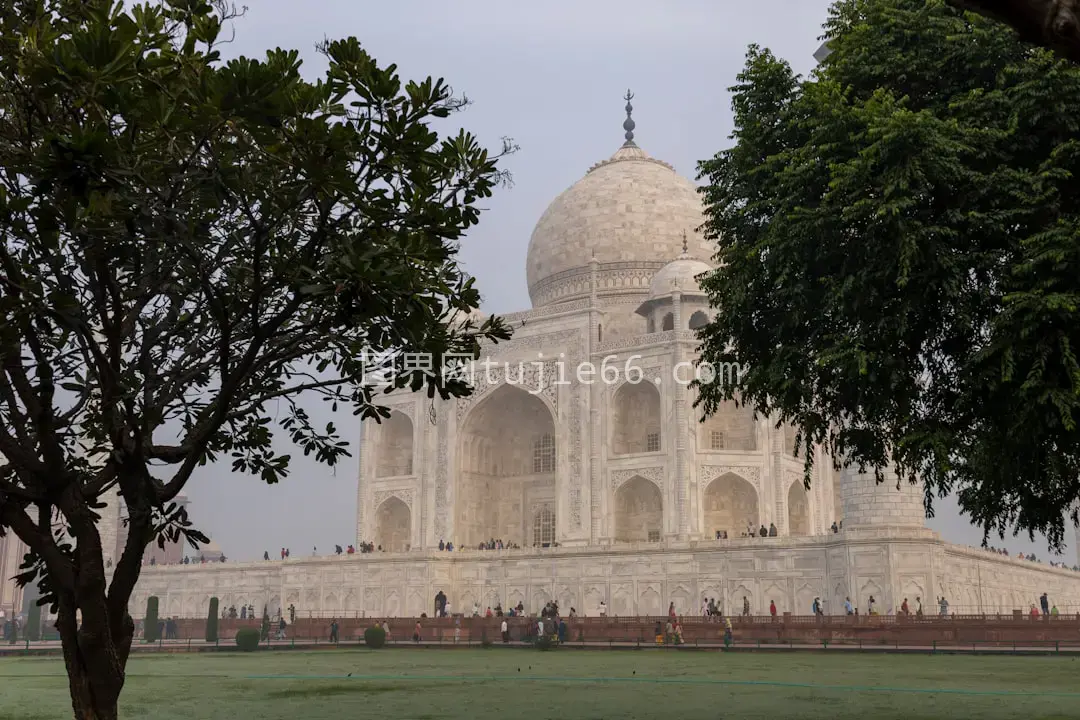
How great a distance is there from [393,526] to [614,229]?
13960 mm

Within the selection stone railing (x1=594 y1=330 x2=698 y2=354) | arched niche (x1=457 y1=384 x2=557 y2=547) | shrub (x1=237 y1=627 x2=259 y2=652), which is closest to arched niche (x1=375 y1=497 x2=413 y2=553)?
arched niche (x1=457 y1=384 x2=557 y2=547)

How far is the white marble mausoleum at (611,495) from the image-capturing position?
1097 inches

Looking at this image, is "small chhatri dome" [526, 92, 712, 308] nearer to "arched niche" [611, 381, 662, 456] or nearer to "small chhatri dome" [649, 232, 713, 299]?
"small chhatri dome" [649, 232, 713, 299]

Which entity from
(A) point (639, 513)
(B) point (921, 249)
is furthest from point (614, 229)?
(B) point (921, 249)

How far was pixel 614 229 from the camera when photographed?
40844mm

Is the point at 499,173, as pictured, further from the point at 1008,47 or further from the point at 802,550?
the point at 802,550

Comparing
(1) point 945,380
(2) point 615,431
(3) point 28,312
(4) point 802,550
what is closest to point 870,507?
(4) point 802,550

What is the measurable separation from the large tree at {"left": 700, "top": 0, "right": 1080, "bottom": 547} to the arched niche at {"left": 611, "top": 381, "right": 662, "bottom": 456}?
2456cm

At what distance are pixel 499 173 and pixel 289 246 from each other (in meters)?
1.57

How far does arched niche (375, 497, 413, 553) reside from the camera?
128 ft

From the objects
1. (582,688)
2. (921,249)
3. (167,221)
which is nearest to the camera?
(167,221)

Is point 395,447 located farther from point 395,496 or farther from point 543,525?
point 543,525

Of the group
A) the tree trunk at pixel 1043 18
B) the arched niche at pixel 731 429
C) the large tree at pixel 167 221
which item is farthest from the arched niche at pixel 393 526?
the tree trunk at pixel 1043 18

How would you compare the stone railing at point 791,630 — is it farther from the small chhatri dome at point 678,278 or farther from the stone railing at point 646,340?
the small chhatri dome at point 678,278
